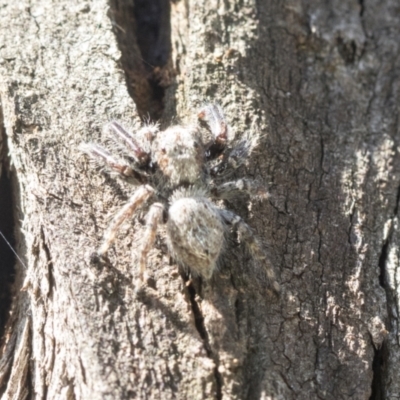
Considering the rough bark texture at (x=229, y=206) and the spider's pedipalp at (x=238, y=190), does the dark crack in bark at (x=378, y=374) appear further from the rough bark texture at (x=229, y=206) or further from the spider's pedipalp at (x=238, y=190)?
the spider's pedipalp at (x=238, y=190)

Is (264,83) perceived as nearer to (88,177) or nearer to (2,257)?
(88,177)

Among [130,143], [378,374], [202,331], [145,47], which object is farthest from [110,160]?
[378,374]

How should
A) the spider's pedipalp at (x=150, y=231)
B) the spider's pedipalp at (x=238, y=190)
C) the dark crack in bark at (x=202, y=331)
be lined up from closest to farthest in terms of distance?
the dark crack in bark at (x=202, y=331)
the spider's pedipalp at (x=150, y=231)
the spider's pedipalp at (x=238, y=190)

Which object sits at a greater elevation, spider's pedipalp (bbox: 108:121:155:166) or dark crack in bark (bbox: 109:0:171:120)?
dark crack in bark (bbox: 109:0:171:120)

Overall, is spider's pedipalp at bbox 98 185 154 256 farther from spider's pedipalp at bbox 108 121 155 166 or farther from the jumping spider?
spider's pedipalp at bbox 108 121 155 166

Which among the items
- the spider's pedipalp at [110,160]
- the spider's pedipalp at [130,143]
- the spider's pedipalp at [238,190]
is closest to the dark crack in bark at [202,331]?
the spider's pedipalp at [238,190]

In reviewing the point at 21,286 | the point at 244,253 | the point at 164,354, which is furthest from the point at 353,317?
the point at 21,286

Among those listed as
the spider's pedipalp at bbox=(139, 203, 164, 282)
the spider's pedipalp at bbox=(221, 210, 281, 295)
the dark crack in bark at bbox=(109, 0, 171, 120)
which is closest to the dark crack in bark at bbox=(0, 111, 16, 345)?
the dark crack in bark at bbox=(109, 0, 171, 120)

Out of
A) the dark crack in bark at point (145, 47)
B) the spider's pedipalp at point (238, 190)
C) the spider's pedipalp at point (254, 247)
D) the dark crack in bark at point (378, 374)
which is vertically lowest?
the dark crack in bark at point (378, 374)
